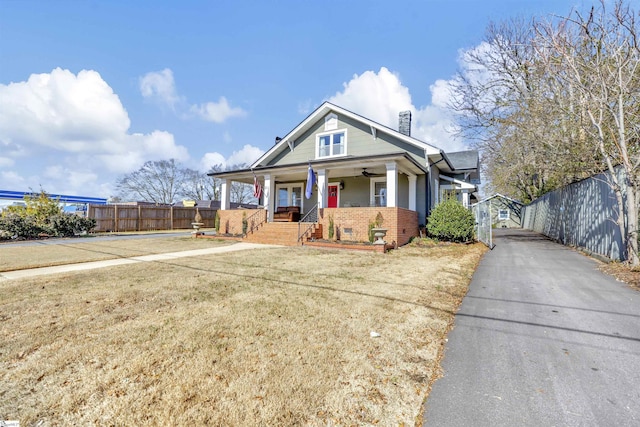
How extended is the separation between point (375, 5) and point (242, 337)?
13.2 m

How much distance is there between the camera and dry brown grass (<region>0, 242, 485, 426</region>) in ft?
6.59

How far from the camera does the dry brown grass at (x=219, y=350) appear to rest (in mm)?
2010

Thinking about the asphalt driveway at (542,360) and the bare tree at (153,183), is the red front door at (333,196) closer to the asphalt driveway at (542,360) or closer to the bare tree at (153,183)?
the asphalt driveway at (542,360)

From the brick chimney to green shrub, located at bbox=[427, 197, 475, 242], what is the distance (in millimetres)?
5664

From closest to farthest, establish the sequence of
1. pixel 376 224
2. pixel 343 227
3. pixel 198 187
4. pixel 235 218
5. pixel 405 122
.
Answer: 1. pixel 376 224
2. pixel 343 227
3. pixel 235 218
4. pixel 405 122
5. pixel 198 187

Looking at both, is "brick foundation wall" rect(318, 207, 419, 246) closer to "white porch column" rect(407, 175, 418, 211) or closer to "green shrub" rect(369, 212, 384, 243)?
"green shrub" rect(369, 212, 384, 243)

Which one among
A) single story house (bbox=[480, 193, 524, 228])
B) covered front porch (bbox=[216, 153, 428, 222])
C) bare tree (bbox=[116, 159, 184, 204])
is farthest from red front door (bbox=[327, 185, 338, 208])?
bare tree (bbox=[116, 159, 184, 204])

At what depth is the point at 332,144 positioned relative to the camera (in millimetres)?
16438

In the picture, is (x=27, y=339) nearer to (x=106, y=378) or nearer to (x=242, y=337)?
(x=106, y=378)

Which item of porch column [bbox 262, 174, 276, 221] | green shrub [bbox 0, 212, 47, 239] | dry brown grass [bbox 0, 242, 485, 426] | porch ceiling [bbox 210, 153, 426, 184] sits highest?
porch ceiling [bbox 210, 153, 426, 184]

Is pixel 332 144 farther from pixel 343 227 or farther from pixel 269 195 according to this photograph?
pixel 343 227

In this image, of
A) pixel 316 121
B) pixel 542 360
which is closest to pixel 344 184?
pixel 316 121

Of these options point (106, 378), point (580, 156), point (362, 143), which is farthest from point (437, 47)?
point (106, 378)

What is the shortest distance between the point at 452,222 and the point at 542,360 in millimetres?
10653
